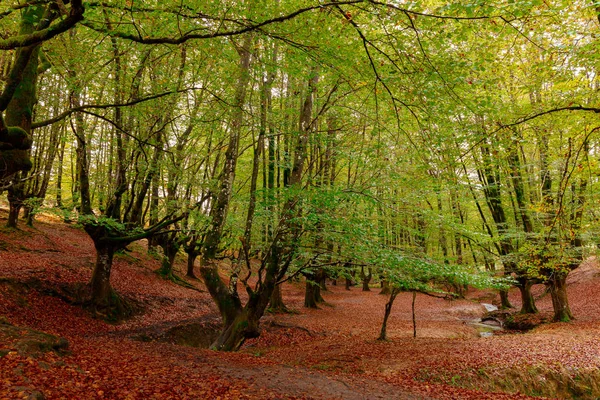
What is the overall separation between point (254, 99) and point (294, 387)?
11821mm

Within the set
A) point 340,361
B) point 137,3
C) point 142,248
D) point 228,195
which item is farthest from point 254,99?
point 142,248

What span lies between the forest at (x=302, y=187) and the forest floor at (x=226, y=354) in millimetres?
72

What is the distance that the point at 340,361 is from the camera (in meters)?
10.3

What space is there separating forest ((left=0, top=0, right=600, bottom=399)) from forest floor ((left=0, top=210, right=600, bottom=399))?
2.8 inches

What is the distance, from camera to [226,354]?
30.6ft

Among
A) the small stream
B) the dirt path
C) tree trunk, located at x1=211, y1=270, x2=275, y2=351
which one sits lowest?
the small stream

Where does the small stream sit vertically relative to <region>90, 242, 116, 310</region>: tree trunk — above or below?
below

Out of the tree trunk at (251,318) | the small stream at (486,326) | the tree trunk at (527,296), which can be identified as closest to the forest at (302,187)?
the tree trunk at (251,318)

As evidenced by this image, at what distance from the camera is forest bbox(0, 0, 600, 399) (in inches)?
215

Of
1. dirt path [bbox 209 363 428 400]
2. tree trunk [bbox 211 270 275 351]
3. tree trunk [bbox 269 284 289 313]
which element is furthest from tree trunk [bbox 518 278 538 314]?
tree trunk [bbox 211 270 275 351]

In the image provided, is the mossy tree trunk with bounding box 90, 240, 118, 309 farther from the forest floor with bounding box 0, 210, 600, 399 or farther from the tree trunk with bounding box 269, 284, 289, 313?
the tree trunk with bounding box 269, 284, 289, 313

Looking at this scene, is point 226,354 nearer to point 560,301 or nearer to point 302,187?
point 302,187

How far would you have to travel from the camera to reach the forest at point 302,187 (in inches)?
215

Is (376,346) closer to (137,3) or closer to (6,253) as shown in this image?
(137,3)
